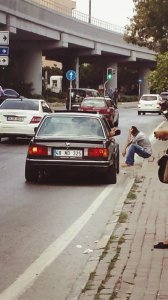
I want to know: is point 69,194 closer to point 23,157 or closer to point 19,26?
point 23,157

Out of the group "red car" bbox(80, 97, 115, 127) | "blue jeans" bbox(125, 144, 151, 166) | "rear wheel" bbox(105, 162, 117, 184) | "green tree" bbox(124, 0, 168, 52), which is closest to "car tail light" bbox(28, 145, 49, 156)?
"rear wheel" bbox(105, 162, 117, 184)

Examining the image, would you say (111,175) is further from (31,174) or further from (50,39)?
(50,39)

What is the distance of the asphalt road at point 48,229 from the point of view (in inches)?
242

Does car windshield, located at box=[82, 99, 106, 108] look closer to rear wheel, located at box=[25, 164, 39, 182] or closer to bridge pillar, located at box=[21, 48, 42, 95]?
rear wheel, located at box=[25, 164, 39, 182]

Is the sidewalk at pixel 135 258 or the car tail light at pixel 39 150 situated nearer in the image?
the sidewalk at pixel 135 258

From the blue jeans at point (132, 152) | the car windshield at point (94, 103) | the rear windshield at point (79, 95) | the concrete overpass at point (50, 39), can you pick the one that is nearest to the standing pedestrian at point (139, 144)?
the blue jeans at point (132, 152)

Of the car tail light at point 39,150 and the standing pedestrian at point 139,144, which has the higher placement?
the car tail light at point 39,150

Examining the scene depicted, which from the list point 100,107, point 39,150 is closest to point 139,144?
point 39,150

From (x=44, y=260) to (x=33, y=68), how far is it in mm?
57209

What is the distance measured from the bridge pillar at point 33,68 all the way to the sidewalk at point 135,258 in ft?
173

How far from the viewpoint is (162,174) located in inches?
277

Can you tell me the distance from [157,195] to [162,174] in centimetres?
436

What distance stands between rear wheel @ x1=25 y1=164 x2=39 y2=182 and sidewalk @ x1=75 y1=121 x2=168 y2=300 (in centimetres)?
251

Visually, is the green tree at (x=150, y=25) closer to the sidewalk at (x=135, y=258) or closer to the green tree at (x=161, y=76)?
the green tree at (x=161, y=76)
